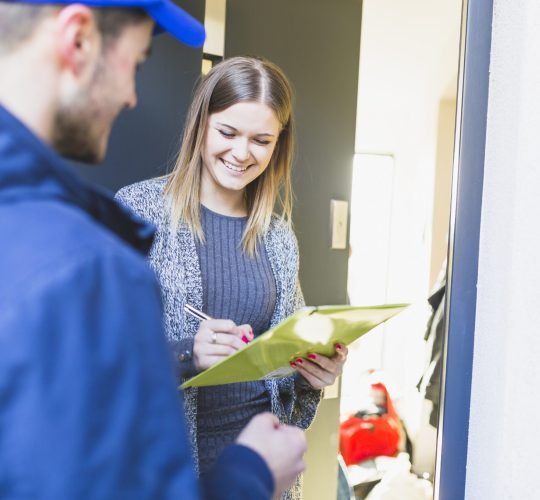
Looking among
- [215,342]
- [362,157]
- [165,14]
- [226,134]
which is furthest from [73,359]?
[362,157]

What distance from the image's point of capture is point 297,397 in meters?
1.11

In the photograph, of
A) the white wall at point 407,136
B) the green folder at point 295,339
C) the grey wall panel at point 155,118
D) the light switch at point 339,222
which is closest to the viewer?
the green folder at point 295,339

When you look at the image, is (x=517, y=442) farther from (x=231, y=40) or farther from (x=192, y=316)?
(x=231, y=40)

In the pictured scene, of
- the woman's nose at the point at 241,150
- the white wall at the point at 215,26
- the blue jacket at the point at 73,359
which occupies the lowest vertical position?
the blue jacket at the point at 73,359

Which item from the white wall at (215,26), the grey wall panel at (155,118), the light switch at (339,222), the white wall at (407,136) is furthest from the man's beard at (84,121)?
the white wall at (407,136)

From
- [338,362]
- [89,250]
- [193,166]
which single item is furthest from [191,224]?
[89,250]

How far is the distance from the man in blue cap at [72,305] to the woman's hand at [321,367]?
51 centimetres

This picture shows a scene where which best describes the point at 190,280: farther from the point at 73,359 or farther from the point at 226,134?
the point at 73,359

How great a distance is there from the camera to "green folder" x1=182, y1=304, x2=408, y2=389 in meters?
0.69

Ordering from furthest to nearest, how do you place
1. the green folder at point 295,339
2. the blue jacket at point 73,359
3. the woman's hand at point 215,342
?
the woman's hand at point 215,342 → the green folder at point 295,339 → the blue jacket at point 73,359

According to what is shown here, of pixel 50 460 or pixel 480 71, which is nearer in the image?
pixel 50 460

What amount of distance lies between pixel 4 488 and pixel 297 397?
82 cm

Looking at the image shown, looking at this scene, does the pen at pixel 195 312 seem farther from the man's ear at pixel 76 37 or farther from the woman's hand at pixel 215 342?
the man's ear at pixel 76 37

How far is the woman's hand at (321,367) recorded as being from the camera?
0.96 m
